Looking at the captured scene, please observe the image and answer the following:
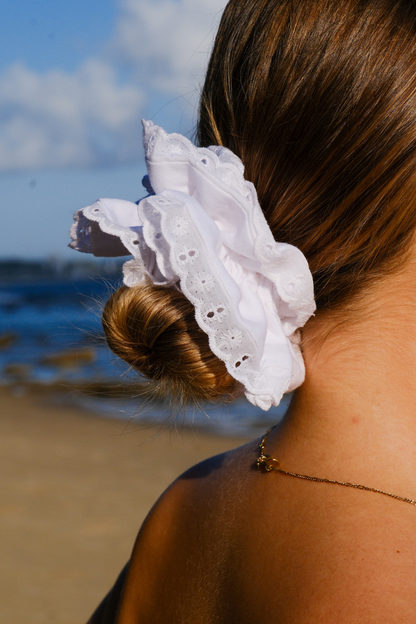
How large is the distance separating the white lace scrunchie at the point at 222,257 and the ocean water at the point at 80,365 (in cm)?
28

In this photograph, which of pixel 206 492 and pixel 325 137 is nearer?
pixel 325 137

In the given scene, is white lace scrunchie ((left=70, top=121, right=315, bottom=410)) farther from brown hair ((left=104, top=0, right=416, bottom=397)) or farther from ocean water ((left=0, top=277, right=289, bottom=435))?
ocean water ((left=0, top=277, right=289, bottom=435))

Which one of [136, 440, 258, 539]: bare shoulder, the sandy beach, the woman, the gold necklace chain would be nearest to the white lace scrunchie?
the woman

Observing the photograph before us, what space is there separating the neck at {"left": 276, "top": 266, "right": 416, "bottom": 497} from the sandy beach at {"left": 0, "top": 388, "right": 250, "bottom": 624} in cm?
153

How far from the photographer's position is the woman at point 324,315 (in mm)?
1109

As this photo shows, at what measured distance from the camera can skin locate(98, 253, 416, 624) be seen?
1.02m

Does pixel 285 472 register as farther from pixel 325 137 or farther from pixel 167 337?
pixel 325 137

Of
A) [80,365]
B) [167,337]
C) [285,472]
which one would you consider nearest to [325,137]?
[167,337]

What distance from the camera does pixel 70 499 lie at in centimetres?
578

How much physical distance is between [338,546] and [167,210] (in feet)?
2.28

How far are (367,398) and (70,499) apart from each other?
5126 mm

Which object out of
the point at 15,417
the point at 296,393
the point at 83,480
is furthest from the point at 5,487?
the point at 296,393

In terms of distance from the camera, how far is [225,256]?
125 centimetres

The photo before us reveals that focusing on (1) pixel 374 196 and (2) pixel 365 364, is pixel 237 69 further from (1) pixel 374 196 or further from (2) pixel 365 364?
(2) pixel 365 364
